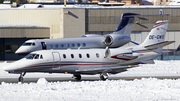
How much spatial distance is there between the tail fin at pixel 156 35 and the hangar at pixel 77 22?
24276 mm

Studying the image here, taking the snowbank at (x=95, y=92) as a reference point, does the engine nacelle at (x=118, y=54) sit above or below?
above

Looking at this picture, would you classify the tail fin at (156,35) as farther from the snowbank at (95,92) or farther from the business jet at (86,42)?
the business jet at (86,42)

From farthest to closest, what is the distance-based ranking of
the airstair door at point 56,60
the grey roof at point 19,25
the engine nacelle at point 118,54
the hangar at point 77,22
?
the grey roof at point 19,25 → the hangar at point 77,22 → the engine nacelle at point 118,54 → the airstair door at point 56,60

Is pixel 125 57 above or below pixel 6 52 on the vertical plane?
above

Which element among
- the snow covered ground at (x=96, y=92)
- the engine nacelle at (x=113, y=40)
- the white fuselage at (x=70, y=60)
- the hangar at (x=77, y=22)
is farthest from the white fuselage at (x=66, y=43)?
the snow covered ground at (x=96, y=92)

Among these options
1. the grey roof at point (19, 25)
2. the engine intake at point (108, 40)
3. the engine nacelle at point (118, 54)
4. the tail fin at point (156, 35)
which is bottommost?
the engine intake at point (108, 40)

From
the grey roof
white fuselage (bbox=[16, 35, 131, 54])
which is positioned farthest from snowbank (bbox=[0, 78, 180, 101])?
the grey roof

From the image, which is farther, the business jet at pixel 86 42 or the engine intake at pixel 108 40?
the engine intake at pixel 108 40

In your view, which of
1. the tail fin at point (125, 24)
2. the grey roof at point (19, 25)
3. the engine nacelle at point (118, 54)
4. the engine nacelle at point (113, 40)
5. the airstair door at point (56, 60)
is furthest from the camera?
the grey roof at point (19, 25)

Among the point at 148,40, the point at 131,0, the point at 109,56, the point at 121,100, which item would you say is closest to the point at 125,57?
the point at 109,56

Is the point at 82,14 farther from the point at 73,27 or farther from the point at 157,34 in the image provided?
the point at 157,34

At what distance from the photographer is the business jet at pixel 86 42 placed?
35.6 m

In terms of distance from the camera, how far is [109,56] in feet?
82.5

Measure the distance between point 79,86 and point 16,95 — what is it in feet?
14.0
